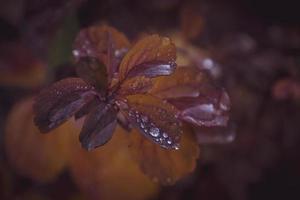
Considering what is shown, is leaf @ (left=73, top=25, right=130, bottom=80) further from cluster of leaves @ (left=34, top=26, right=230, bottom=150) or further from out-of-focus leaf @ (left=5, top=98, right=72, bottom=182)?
out-of-focus leaf @ (left=5, top=98, right=72, bottom=182)

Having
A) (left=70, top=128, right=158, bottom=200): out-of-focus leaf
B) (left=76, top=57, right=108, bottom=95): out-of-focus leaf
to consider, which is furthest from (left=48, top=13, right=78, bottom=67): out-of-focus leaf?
(left=76, top=57, right=108, bottom=95): out-of-focus leaf

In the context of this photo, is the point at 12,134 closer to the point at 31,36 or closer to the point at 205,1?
the point at 31,36

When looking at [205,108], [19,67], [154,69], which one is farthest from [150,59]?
[19,67]

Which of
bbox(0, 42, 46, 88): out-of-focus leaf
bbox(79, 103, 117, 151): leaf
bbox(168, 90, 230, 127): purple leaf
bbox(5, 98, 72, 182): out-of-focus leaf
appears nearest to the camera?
bbox(79, 103, 117, 151): leaf

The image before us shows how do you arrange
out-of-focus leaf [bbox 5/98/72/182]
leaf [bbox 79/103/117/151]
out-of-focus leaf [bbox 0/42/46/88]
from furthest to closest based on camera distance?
out-of-focus leaf [bbox 0/42/46/88], out-of-focus leaf [bbox 5/98/72/182], leaf [bbox 79/103/117/151]

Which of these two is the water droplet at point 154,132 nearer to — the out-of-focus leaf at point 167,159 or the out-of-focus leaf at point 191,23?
the out-of-focus leaf at point 167,159
